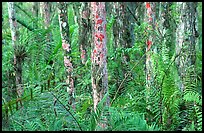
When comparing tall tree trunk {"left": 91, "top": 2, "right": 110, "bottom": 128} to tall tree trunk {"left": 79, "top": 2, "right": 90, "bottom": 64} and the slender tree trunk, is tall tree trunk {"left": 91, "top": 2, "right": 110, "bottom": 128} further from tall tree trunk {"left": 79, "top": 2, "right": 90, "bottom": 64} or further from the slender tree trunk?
tall tree trunk {"left": 79, "top": 2, "right": 90, "bottom": 64}

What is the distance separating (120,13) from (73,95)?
314 centimetres

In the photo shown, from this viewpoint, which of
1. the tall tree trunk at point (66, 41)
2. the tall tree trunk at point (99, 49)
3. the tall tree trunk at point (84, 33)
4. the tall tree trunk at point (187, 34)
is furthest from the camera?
the tall tree trunk at point (84, 33)

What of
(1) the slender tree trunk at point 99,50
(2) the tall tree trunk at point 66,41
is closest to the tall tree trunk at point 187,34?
(1) the slender tree trunk at point 99,50

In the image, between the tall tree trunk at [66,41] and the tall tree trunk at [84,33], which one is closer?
the tall tree trunk at [66,41]

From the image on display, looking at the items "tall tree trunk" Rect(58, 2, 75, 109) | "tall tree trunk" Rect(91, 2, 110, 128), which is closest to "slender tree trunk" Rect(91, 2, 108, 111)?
"tall tree trunk" Rect(91, 2, 110, 128)

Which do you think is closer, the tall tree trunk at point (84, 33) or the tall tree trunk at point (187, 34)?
the tall tree trunk at point (187, 34)

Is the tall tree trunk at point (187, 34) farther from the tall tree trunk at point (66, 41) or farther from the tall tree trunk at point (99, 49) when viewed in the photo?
the tall tree trunk at point (66, 41)

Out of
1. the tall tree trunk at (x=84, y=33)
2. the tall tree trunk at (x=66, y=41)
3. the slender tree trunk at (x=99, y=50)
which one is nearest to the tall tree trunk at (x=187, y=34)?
the slender tree trunk at (x=99, y=50)

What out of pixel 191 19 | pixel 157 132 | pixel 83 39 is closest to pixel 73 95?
pixel 191 19

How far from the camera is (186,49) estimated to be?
6402 millimetres

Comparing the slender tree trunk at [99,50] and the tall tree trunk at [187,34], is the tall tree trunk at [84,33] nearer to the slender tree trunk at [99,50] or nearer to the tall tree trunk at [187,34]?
the tall tree trunk at [187,34]

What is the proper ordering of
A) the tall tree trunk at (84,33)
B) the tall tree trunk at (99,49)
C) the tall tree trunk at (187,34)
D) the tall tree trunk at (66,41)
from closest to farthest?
the tall tree trunk at (99,49) < the tall tree trunk at (187,34) < the tall tree trunk at (66,41) < the tall tree trunk at (84,33)

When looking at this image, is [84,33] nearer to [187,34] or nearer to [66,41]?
[66,41]

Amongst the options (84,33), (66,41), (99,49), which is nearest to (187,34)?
(99,49)
